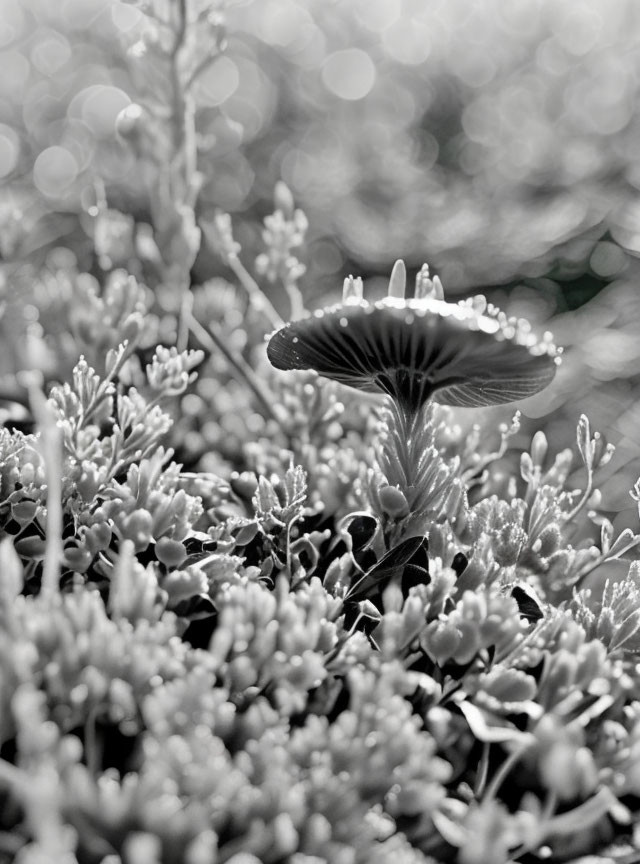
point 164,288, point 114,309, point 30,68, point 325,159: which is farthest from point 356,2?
point 114,309

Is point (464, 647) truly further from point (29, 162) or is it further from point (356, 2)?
point (356, 2)

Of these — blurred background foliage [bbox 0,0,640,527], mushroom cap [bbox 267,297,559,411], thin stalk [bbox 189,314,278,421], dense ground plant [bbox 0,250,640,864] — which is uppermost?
blurred background foliage [bbox 0,0,640,527]

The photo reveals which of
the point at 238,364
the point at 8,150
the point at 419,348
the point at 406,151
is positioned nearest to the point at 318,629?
the point at 419,348

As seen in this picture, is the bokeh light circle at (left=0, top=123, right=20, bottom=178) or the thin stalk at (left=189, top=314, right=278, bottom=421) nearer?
the thin stalk at (left=189, top=314, right=278, bottom=421)

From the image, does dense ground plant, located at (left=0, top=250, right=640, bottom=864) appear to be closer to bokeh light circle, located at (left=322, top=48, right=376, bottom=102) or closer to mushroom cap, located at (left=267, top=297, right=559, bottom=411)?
mushroom cap, located at (left=267, top=297, right=559, bottom=411)

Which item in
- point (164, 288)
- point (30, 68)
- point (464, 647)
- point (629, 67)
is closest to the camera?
point (464, 647)

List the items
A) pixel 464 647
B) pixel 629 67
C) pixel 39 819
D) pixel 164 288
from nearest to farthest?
pixel 39 819 < pixel 464 647 < pixel 164 288 < pixel 629 67

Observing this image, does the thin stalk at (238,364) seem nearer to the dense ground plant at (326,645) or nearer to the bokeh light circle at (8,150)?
the dense ground plant at (326,645)

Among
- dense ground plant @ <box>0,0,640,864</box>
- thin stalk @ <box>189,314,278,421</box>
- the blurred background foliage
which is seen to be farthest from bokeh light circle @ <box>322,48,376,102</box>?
dense ground plant @ <box>0,0,640,864</box>
